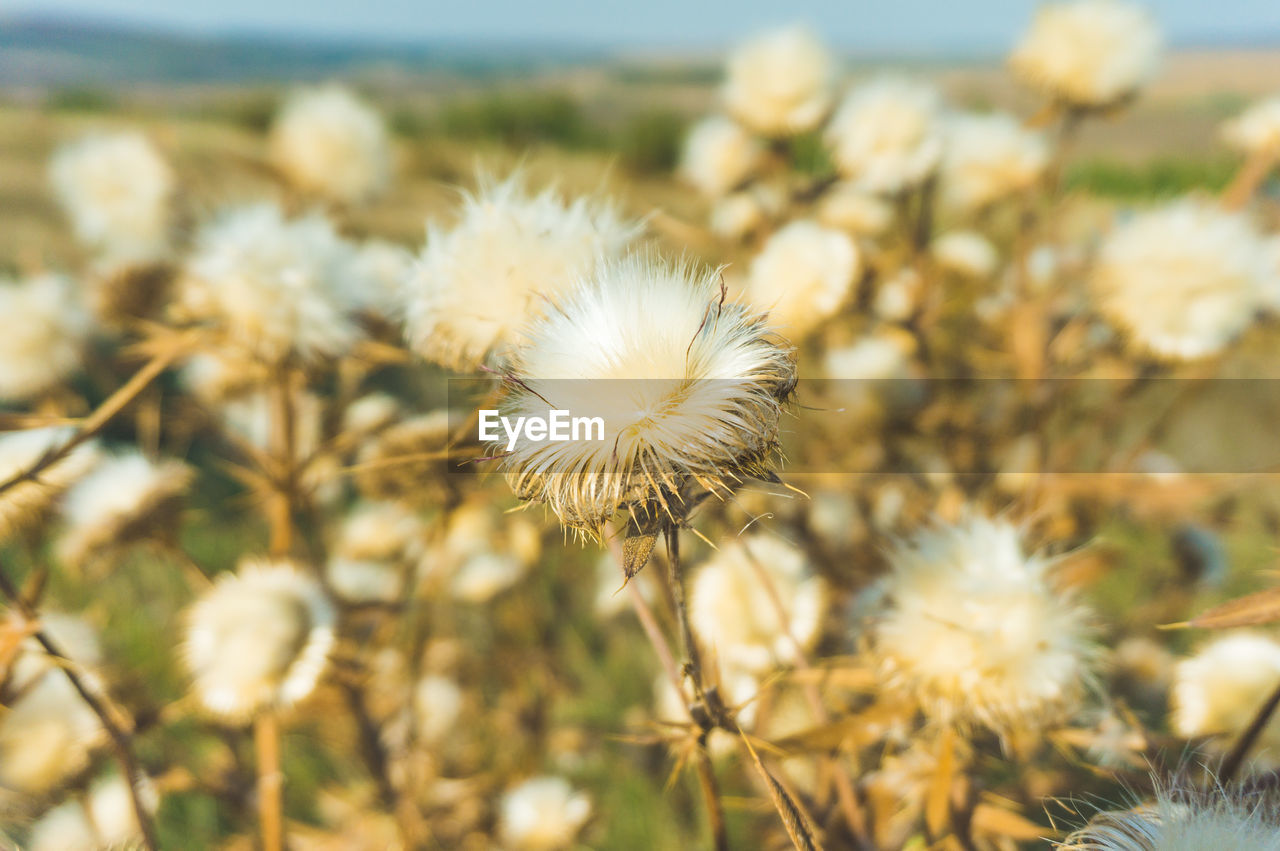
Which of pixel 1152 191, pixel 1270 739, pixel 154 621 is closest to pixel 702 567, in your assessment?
pixel 1270 739

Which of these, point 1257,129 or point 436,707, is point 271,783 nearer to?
point 436,707

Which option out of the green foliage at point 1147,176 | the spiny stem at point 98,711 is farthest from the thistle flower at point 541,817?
the green foliage at point 1147,176

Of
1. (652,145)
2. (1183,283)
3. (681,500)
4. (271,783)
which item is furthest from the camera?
(652,145)

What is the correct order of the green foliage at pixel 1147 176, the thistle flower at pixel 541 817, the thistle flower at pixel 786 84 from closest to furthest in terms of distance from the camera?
the thistle flower at pixel 541 817 → the thistle flower at pixel 786 84 → the green foliage at pixel 1147 176

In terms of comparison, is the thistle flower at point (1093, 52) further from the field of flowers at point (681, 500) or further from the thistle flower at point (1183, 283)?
the thistle flower at point (1183, 283)

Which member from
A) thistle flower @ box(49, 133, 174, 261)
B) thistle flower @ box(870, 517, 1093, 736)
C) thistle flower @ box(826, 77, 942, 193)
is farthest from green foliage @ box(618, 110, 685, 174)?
thistle flower @ box(870, 517, 1093, 736)

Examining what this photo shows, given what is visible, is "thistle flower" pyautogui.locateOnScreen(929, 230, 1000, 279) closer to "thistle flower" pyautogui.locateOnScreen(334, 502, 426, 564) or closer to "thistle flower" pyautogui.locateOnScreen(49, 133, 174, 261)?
"thistle flower" pyautogui.locateOnScreen(334, 502, 426, 564)

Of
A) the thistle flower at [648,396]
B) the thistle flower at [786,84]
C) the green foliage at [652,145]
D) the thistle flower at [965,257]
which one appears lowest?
the thistle flower at [648,396]

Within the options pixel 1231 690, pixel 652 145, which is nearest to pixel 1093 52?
pixel 1231 690
